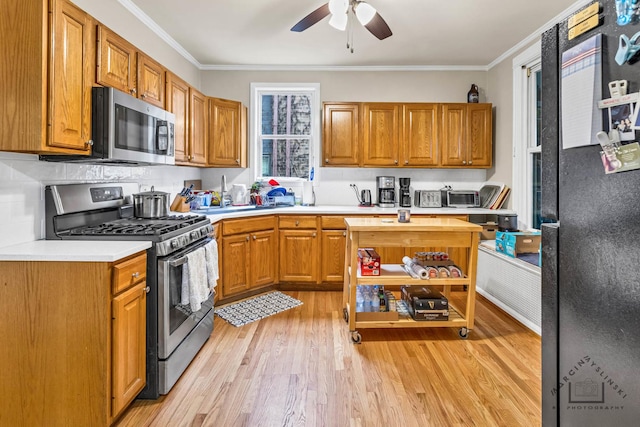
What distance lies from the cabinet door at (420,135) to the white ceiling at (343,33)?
600 millimetres

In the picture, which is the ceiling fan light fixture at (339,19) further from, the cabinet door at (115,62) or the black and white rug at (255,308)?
the black and white rug at (255,308)

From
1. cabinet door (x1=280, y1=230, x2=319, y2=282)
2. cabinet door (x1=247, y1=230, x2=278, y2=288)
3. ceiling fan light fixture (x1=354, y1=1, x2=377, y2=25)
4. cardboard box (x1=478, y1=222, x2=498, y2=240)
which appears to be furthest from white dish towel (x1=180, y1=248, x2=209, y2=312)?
cardboard box (x1=478, y1=222, x2=498, y2=240)

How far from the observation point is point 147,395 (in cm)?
206

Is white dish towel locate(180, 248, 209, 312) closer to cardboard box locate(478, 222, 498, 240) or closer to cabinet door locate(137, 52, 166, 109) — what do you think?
cabinet door locate(137, 52, 166, 109)

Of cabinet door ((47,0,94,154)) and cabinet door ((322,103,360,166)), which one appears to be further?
cabinet door ((322,103,360,166))

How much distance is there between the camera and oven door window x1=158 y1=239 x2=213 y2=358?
2.07m

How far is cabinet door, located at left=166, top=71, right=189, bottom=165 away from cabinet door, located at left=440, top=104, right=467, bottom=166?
274 centimetres

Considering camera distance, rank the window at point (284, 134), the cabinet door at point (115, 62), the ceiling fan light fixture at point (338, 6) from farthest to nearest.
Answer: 1. the window at point (284, 134)
2. the ceiling fan light fixture at point (338, 6)
3. the cabinet door at point (115, 62)

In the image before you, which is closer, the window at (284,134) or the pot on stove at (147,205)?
the pot on stove at (147,205)

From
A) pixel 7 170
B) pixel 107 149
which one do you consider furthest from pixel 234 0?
pixel 7 170

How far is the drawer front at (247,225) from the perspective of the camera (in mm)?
3574

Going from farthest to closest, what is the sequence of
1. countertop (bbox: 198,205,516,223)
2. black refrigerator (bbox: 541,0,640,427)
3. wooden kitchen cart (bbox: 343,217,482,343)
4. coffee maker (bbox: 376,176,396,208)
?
coffee maker (bbox: 376,176,396,208) → countertop (bbox: 198,205,516,223) → wooden kitchen cart (bbox: 343,217,482,343) → black refrigerator (bbox: 541,0,640,427)

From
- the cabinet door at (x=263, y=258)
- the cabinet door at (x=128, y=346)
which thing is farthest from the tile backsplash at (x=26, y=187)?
the cabinet door at (x=263, y=258)

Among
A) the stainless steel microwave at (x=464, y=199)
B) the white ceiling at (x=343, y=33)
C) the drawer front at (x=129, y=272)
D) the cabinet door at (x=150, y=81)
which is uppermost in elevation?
the white ceiling at (x=343, y=33)
